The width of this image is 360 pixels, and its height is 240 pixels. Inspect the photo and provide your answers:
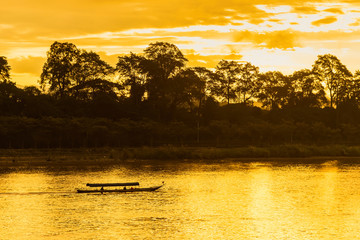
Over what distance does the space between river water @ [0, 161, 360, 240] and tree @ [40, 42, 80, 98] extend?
130 feet

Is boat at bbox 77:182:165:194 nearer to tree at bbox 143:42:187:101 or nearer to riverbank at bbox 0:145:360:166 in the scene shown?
riverbank at bbox 0:145:360:166

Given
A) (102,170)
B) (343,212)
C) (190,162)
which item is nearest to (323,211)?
(343,212)

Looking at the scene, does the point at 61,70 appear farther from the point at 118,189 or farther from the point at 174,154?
the point at 118,189

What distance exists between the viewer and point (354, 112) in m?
142

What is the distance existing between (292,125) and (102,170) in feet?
184

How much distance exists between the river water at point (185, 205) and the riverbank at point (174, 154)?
9.22 meters

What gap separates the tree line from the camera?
113688 millimetres

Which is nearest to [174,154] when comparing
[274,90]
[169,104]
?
[169,104]

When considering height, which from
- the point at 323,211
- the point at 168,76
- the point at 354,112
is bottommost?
the point at 323,211

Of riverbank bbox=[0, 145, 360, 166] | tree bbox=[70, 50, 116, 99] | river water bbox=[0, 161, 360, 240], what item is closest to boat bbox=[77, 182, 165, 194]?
river water bbox=[0, 161, 360, 240]

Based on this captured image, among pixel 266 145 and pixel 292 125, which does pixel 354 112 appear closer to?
pixel 292 125

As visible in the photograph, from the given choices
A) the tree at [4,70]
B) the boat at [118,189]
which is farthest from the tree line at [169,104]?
the boat at [118,189]

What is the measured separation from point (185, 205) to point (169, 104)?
77692 mm

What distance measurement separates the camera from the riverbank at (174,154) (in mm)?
98375
